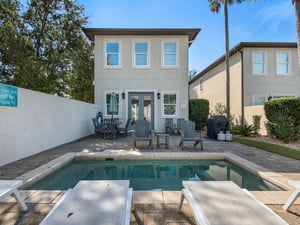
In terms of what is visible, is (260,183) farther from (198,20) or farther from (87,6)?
(87,6)

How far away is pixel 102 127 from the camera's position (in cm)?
1012

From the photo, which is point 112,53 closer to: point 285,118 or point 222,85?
point 222,85

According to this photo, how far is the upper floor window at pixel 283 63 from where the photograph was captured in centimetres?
1298

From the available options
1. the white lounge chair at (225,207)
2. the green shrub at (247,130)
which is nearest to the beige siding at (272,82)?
the green shrub at (247,130)

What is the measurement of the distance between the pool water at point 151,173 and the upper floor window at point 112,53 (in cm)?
764

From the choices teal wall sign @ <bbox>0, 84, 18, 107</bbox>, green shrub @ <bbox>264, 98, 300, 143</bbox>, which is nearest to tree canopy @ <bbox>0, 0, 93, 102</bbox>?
teal wall sign @ <bbox>0, 84, 18, 107</bbox>

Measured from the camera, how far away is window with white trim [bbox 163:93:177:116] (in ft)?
39.3

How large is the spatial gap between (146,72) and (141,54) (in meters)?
1.19

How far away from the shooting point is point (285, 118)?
29.0 feet

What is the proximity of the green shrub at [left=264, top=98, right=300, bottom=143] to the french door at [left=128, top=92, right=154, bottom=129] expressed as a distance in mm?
6465

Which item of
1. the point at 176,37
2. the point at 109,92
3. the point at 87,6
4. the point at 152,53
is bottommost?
the point at 109,92

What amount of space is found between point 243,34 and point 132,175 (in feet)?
54.6

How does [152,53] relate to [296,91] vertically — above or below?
above

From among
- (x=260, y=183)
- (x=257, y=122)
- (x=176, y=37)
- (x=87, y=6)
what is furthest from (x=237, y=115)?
(x=87, y=6)
